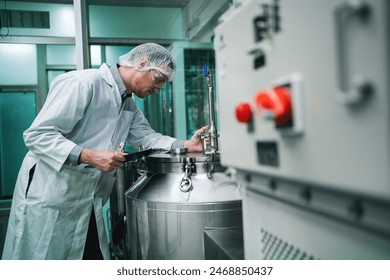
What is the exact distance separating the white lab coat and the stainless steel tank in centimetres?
28

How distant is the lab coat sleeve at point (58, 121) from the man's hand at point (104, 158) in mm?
63

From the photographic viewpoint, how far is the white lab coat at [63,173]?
1.22 m

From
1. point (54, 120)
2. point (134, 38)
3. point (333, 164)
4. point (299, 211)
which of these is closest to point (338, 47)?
point (333, 164)

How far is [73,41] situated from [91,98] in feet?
3.97

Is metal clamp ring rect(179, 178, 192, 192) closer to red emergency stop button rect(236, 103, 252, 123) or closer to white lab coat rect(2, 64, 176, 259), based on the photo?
white lab coat rect(2, 64, 176, 259)

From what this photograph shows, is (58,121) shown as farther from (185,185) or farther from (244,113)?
(244,113)

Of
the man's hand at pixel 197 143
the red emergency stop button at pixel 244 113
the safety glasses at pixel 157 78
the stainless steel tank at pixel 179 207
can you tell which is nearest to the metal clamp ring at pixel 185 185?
the stainless steel tank at pixel 179 207

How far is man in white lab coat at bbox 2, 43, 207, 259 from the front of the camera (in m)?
1.21

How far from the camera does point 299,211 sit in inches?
19.0

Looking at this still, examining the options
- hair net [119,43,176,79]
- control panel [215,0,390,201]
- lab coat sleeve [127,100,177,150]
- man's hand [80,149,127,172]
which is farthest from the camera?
lab coat sleeve [127,100,177,150]

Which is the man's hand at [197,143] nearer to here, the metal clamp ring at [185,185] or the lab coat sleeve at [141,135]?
the lab coat sleeve at [141,135]

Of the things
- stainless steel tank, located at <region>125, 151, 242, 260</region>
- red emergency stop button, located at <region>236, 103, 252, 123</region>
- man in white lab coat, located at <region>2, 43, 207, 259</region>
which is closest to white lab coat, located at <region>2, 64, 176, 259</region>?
man in white lab coat, located at <region>2, 43, 207, 259</region>

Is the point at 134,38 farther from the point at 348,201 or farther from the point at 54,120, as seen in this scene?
the point at 348,201

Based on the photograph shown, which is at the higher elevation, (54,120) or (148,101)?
(148,101)
